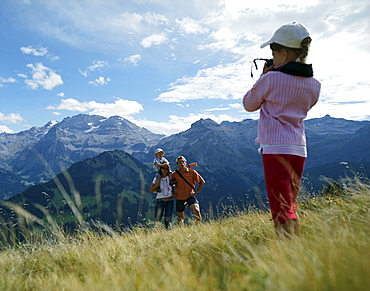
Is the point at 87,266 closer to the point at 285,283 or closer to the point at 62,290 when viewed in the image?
the point at 62,290

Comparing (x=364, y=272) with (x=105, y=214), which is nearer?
(x=364, y=272)

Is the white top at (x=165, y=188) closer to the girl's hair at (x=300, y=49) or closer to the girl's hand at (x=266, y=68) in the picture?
the girl's hand at (x=266, y=68)

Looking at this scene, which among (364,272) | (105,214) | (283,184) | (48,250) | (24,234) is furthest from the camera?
(105,214)

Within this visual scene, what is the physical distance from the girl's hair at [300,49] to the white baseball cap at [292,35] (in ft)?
0.16

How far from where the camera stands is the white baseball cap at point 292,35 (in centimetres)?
281

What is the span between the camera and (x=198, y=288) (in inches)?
68.1

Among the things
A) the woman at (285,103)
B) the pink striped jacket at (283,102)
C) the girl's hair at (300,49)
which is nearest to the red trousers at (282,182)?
the woman at (285,103)

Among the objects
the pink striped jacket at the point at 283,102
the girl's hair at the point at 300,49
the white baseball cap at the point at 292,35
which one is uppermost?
the white baseball cap at the point at 292,35

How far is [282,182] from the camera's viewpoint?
2705mm

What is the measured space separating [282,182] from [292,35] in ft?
5.14

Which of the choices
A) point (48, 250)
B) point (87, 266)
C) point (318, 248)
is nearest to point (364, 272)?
point (318, 248)

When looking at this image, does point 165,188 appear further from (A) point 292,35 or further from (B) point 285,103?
(A) point 292,35

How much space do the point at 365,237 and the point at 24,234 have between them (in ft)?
16.1

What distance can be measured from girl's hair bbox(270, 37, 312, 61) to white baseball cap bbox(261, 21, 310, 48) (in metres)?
0.05
